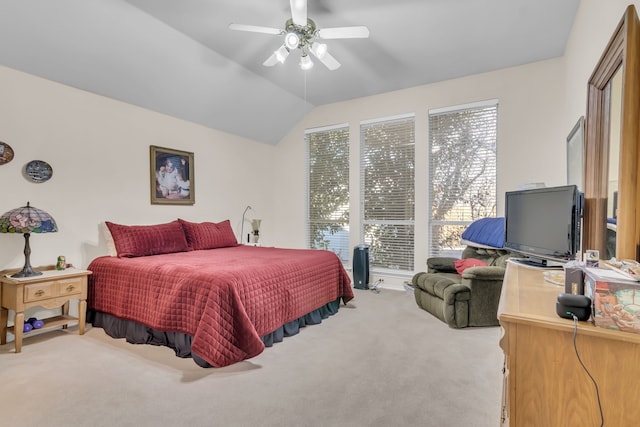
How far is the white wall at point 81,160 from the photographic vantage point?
300 centimetres

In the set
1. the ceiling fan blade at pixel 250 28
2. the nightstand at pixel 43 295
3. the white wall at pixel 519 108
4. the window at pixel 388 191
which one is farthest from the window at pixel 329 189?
the nightstand at pixel 43 295

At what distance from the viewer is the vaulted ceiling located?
2.84 metres

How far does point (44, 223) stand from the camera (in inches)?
110

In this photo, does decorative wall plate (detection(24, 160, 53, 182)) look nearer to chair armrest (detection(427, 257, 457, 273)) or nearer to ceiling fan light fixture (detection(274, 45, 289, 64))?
ceiling fan light fixture (detection(274, 45, 289, 64))

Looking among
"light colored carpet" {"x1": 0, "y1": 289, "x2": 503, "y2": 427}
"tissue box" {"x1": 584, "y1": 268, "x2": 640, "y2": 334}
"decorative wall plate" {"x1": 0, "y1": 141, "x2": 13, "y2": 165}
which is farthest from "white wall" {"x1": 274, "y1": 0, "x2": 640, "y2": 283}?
"decorative wall plate" {"x1": 0, "y1": 141, "x2": 13, "y2": 165}

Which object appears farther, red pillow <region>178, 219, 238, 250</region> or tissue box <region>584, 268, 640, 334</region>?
red pillow <region>178, 219, 238, 250</region>

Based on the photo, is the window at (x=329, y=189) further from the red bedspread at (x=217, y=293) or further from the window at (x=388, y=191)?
the red bedspread at (x=217, y=293)

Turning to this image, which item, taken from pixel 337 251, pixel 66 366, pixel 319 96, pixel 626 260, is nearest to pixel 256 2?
pixel 319 96

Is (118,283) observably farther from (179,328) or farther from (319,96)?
(319,96)

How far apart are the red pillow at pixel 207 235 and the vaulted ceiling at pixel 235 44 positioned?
149 cm

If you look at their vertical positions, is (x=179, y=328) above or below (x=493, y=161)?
below

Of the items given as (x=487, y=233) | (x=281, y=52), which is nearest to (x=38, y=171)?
(x=281, y=52)

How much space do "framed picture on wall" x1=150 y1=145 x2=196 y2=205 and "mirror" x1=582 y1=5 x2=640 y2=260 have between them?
4.26 metres

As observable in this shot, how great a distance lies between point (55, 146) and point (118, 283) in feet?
4.98
